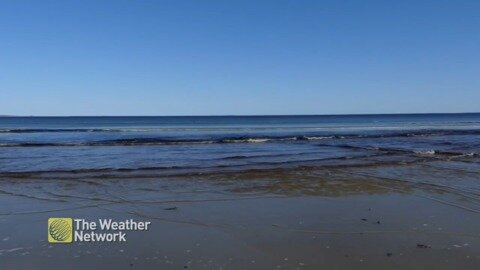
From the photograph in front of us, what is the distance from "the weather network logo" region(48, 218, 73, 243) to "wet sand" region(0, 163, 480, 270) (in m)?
0.17

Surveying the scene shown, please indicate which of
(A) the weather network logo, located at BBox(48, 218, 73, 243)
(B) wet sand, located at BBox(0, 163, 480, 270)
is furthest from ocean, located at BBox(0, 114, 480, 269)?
(A) the weather network logo, located at BBox(48, 218, 73, 243)

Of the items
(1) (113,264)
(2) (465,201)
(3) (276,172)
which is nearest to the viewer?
A: (1) (113,264)

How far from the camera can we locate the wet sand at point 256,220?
19.0 feet

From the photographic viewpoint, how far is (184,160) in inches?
768

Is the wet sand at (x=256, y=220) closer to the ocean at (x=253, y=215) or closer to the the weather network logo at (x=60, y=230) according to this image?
the ocean at (x=253, y=215)

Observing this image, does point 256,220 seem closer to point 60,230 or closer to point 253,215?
point 253,215

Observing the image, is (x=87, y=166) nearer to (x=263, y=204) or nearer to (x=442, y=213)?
(x=263, y=204)

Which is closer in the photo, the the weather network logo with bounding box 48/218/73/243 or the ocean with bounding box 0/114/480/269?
the ocean with bounding box 0/114/480/269

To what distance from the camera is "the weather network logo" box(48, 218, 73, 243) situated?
6.79 m

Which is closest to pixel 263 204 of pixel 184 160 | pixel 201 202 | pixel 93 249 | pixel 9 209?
pixel 201 202

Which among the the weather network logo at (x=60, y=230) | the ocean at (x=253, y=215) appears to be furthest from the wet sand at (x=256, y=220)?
the the weather network logo at (x=60, y=230)

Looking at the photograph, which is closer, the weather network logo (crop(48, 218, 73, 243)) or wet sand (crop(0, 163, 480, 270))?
wet sand (crop(0, 163, 480, 270))

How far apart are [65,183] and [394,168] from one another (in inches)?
477

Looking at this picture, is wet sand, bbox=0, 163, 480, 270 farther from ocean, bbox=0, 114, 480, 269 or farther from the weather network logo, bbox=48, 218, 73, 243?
the weather network logo, bbox=48, 218, 73, 243
